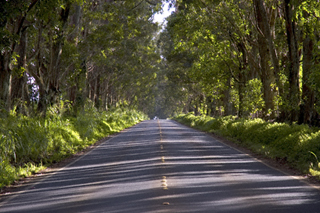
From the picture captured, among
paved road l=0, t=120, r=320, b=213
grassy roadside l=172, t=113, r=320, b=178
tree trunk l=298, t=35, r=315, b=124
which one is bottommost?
paved road l=0, t=120, r=320, b=213

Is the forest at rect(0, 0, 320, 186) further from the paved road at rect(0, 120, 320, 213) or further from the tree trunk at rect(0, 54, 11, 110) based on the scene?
the paved road at rect(0, 120, 320, 213)

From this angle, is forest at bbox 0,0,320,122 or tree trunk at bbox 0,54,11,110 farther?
forest at bbox 0,0,320,122

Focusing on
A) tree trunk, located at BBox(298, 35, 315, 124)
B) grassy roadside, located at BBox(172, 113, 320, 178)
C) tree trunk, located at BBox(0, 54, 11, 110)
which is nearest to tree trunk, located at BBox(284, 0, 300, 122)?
tree trunk, located at BBox(298, 35, 315, 124)

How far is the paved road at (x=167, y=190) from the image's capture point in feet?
21.9

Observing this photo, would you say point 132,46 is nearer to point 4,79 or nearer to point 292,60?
point 292,60

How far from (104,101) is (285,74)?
3273cm

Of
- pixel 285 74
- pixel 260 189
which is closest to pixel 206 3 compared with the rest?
pixel 285 74

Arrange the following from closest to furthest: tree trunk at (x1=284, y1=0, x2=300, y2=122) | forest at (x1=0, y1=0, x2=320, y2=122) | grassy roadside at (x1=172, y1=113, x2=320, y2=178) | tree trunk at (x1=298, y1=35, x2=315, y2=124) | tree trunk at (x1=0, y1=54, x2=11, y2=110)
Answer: grassy roadside at (x1=172, y1=113, x2=320, y2=178)
tree trunk at (x1=0, y1=54, x2=11, y2=110)
forest at (x1=0, y1=0, x2=320, y2=122)
tree trunk at (x1=298, y1=35, x2=315, y2=124)
tree trunk at (x1=284, y1=0, x2=300, y2=122)

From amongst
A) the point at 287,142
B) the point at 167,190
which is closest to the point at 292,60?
the point at 287,142

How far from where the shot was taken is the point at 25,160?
1211 cm

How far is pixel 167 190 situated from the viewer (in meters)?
7.96

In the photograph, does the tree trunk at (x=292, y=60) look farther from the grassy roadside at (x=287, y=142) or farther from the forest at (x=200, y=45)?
the grassy roadside at (x=287, y=142)

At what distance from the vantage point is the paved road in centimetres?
668

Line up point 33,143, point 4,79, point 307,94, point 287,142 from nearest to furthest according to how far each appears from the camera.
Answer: point 33,143, point 4,79, point 287,142, point 307,94
